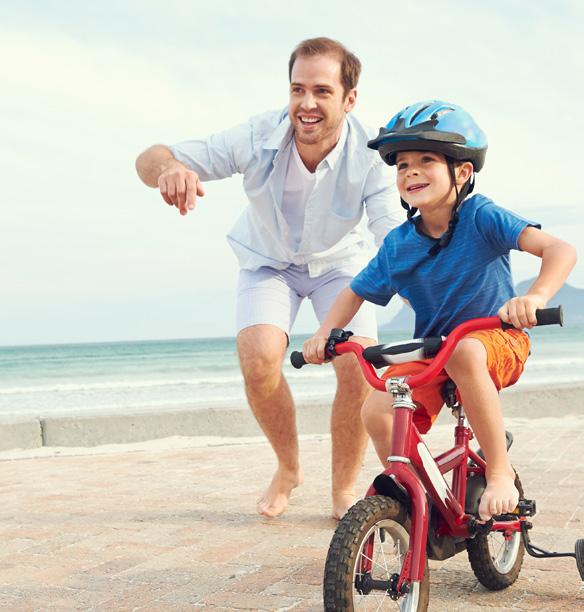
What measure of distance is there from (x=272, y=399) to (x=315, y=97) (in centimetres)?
150

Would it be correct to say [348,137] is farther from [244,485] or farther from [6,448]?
[6,448]

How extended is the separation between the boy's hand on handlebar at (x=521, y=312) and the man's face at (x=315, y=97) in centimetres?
199

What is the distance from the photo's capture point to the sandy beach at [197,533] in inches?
125

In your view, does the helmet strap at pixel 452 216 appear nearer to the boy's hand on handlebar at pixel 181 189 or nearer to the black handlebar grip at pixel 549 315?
the black handlebar grip at pixel 549 315

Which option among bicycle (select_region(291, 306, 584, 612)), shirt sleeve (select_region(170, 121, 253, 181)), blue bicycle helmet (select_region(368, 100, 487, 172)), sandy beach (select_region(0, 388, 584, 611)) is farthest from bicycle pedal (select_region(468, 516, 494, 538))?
shirt sleeve (select_region(170, 121, 253, 181))

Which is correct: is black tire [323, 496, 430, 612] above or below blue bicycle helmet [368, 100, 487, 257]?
below

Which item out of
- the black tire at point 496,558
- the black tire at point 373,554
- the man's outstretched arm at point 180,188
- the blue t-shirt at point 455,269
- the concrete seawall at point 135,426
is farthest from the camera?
the concrete seawall at point 135,426

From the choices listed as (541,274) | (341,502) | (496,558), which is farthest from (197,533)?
(541,274)

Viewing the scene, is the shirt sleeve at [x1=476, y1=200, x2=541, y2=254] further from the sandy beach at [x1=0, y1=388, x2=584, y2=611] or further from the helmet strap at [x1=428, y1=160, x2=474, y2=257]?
the sandy beach at [x1=0, y1=388, x2=584, y2=611]

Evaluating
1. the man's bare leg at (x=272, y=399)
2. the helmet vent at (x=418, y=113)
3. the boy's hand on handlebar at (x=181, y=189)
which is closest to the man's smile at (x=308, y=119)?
the boy's hand on handlebar at (x=181, y=189)

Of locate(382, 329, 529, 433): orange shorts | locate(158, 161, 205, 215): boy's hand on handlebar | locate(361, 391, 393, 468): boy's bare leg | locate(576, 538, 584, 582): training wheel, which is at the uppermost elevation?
locate(158, 161, 205, 215): boy's hand on handlebar

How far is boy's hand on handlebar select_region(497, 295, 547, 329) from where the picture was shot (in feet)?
8.09

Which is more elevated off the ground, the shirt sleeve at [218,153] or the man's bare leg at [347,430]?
the shirt sleeve at [218,153]

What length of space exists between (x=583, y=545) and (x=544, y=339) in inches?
1602
